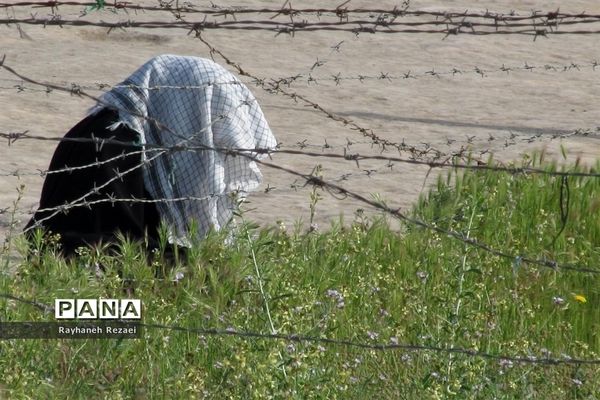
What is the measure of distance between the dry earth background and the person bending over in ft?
2.38

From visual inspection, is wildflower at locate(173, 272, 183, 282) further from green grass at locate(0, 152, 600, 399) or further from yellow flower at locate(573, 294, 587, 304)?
yellow flower at locate(573, 294, 587, 304)

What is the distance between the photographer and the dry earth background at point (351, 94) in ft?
23.8

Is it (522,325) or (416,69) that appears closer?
(522,325)

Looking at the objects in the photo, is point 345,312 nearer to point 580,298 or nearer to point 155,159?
point 580,298

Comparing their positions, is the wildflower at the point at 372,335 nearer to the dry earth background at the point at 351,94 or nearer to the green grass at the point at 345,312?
the green grass at the point at 345,312

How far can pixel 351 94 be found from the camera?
9266 millimetres

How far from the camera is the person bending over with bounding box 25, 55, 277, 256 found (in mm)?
5535

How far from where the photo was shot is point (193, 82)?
5.58m

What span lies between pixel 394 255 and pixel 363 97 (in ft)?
12.2

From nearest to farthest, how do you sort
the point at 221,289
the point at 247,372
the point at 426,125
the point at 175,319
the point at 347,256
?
1. the point at 247,372
2. the point at 175,319
3. the point at 221,289
4. the point at 347,256
5. the point at 426,125

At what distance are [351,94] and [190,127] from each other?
147 inches

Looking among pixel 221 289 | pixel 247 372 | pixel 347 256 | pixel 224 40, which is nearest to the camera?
pixel 247 372

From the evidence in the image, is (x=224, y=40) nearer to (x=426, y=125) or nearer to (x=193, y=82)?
(x=426, y=125)

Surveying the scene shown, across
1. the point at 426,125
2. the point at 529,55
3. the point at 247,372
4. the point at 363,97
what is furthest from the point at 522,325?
the point at 529,55
